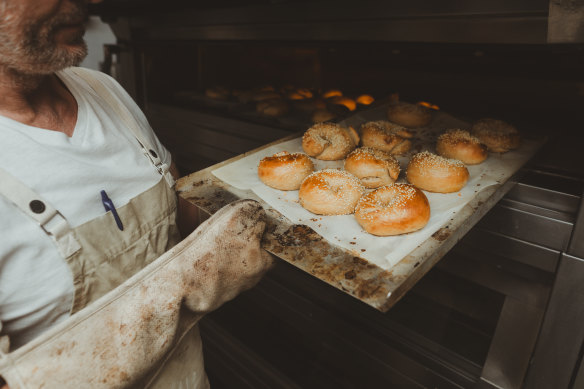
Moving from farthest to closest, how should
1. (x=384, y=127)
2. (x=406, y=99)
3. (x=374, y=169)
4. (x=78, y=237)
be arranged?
(x=406, y=99)
(x=384, y=127)
(x=374, y=169)
(x=78, y=237)

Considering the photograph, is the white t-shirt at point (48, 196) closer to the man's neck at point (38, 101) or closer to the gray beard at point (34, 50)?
the man's neck at point (38, 101)

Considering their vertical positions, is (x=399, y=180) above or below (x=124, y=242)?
above

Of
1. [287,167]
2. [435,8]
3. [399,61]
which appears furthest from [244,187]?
[399,61]

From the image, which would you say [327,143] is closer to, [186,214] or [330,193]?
[330,193]

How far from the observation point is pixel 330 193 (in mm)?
1286

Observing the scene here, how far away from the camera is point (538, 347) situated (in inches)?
49.6

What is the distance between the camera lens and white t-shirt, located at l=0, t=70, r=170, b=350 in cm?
98

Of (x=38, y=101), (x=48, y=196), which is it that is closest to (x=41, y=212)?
(x=48, y=196)

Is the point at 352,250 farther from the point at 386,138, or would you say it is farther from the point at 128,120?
the point at 128,120

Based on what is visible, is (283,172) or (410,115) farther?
(410,115)

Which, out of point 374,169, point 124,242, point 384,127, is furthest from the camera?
point 384,127

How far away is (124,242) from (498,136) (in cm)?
160

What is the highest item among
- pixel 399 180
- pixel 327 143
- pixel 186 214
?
pixel 327 143

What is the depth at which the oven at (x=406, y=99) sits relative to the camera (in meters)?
1.22
